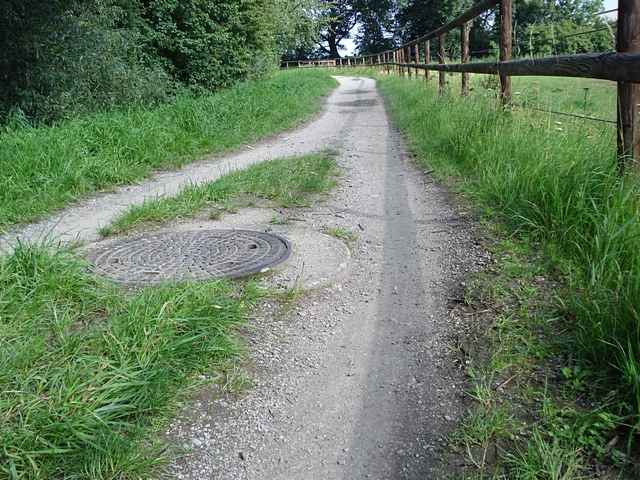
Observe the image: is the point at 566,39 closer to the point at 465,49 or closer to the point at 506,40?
the point at 506,40

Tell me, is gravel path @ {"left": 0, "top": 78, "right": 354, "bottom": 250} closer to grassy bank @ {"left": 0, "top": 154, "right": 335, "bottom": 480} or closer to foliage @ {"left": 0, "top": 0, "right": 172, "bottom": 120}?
grassy bank @ {"left": 0, "top": 154, "right": 335, "bottom": 480}

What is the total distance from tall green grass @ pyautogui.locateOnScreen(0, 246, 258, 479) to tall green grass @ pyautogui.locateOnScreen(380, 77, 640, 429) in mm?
1502

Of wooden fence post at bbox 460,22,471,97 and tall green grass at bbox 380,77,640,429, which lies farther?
wooden fence post at bbox 460,22,471,97

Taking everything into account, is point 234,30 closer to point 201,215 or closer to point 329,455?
point 201,215

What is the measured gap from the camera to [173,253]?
354 centimetres

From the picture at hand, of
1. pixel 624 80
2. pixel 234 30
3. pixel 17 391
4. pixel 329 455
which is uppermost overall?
pixel 234 30

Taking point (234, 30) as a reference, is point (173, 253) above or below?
below

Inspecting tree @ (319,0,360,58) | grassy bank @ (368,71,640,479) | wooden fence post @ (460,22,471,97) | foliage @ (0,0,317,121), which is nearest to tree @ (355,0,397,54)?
tree @ (319,0,360,58)

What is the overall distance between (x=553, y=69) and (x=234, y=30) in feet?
38.9

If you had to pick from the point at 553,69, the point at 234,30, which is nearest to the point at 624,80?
the point at 553,69

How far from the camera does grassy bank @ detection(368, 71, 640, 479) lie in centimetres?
181

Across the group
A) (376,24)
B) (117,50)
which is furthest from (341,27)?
(117,50)

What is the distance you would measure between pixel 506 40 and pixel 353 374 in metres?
4.83

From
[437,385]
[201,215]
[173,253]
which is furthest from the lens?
[201,215]
